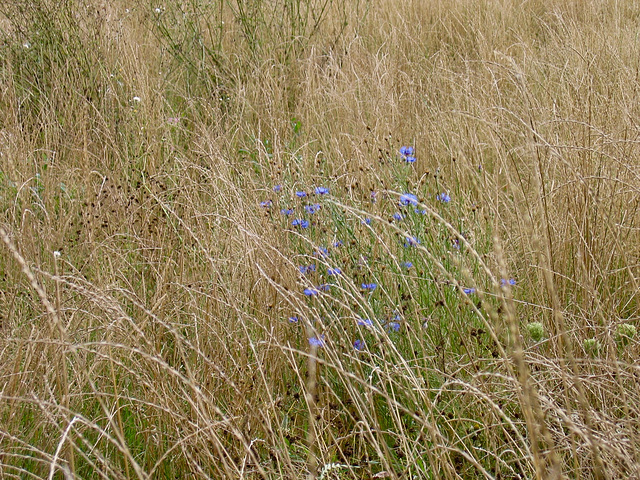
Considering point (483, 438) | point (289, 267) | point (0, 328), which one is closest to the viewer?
point (483, 438)

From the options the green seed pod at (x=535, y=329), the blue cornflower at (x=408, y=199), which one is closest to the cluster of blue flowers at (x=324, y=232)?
the blue cornflower at (x=408, y=199)

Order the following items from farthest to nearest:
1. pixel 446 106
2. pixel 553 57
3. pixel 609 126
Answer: pixel 553 57 < pixel 446 106 < pixel 609 126

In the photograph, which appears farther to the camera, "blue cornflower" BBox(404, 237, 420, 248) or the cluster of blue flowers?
the cluster of blue flowers

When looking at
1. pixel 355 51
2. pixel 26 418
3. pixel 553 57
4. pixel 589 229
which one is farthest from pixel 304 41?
pixel 26 418

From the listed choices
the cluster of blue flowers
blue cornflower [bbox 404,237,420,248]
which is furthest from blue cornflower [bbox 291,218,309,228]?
blue cornflower [bbox 404,237,420,248]

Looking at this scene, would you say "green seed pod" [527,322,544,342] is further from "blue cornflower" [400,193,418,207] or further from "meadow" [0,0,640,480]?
"blue cornflower" [400,193,418,207]

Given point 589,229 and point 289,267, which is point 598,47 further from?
point 289,267

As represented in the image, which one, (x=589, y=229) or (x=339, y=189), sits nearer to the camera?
(x=589, y=229)

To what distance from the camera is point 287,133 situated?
11.5ft

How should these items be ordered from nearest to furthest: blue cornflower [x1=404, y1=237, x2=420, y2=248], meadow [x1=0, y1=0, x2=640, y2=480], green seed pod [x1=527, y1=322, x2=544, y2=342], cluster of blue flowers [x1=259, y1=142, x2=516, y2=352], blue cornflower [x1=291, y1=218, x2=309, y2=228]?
blue cornflower [x1=404, y1=237, x2=420, y2=248], meadow [x1=0, y1=0, x2=640, y2=480], green seed pod [x1=527, y1=322, x2=544, y2=342], cluster of blue flowers [x1=259, y1=142, x2=516, y2=352], blue cornflower [x1=291, y1=218, x2=309, y2=228]

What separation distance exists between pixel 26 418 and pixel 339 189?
1.46 m

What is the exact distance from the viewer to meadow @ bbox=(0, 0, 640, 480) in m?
1.33

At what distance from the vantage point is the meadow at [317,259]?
1330mm

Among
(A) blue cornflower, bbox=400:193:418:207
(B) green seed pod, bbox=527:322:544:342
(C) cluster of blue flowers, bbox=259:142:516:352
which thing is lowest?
(B) green seed pod, bbox=527:322:544:342
